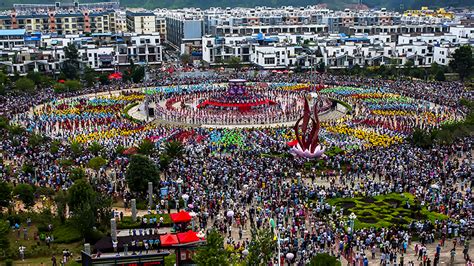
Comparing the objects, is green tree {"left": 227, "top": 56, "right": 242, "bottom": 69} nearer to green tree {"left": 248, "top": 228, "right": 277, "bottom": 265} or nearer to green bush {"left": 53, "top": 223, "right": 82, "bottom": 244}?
green bush {"left": 53, "top": 223, "right": 82, "bottom": 244}

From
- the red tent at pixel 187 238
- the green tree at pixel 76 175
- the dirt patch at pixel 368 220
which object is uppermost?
the red tent at pixel 187 238

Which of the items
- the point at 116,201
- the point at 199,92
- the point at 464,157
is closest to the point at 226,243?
the point at 116,201

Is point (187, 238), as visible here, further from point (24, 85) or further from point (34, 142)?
point (24, 85)

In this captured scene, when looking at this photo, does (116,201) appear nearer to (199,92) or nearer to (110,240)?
(110,240)

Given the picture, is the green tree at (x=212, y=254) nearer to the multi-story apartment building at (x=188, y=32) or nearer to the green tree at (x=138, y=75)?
the green tree at (x=138, y=75)

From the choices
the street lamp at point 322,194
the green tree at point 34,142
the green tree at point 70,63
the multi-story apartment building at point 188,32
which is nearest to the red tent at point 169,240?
the street lamp at point 322,194

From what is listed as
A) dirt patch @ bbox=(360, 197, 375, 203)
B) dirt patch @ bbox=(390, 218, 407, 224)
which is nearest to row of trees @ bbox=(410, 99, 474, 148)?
dirt patch @ bbox=(360, 197, 375, 203)
